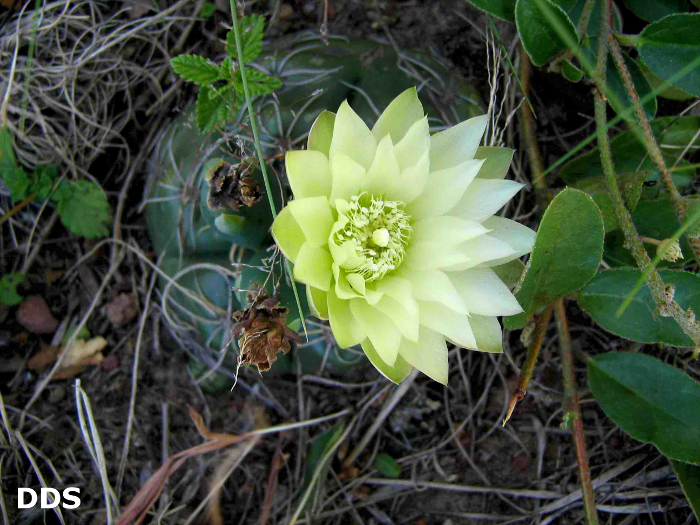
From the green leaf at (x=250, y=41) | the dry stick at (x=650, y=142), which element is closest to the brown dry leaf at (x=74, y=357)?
the green leaf at (x=250, y=41)

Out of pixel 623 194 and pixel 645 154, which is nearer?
pixel 623 194

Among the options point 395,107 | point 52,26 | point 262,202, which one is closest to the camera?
point 395,107

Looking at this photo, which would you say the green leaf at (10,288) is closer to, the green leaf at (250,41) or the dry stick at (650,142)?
the green leaf at (250,41)

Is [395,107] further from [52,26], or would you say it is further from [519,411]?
[52,26]

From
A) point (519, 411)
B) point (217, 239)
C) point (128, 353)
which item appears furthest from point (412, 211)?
point (128, 353)

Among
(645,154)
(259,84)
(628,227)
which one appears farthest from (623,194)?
(259,84)

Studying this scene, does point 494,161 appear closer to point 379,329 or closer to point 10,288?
point 379,329
